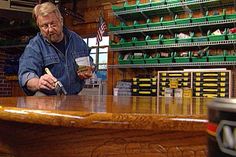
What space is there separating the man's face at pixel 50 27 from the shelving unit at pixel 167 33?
8.54ft

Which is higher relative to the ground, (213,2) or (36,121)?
(213,2)

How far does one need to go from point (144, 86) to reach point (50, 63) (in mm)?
2724

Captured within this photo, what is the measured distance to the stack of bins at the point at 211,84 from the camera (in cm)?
364

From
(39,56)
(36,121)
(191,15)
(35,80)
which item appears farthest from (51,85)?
(191,15)

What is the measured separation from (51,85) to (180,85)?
276 centimetres

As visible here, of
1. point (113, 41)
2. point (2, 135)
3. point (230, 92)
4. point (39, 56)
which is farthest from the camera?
point (113, 41)

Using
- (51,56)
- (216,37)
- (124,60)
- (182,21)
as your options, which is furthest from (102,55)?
(51,56)

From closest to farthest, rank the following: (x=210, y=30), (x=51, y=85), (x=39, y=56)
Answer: (x=51, y=85) < (x=39, y=56) < (x=210, y=30)

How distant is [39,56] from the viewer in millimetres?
1640

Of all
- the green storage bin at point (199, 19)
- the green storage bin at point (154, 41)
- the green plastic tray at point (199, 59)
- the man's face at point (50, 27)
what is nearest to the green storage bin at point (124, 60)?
the green storage bin at point (154, 41)

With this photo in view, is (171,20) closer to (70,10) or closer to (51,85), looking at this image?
(70,10)

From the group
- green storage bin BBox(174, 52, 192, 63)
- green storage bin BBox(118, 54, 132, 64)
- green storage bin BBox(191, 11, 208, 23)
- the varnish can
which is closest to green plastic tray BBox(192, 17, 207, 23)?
green storage bin BBox(191, 11, 208, 23)

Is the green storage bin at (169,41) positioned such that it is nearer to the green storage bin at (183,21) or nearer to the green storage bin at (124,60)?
the green storage bin at (183,21)

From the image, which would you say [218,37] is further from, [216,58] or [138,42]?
[138,42]
